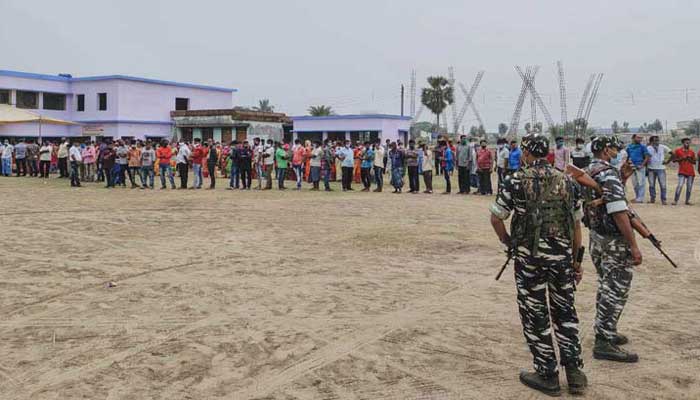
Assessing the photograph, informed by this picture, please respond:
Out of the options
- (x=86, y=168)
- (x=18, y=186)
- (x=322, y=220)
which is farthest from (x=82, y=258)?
(x=86, y=168)

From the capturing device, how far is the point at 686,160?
1523 cm

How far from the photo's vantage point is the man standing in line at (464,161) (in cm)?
1819

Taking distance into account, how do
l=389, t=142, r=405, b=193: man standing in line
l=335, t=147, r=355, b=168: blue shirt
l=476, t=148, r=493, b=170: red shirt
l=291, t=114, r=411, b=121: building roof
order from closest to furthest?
1. l=476, t=148, r=493, b=170: red shirt
2. l=389, t=142, r=405, b=193: man standing in line
3. l=335, t=147, r=355, b=168: blue shirt
4. l=291, t=114, r=411, b=121: building roof

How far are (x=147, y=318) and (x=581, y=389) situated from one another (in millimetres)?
3655

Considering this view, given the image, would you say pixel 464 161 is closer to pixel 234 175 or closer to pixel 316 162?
pixel 316 162

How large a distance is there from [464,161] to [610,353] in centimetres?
1388

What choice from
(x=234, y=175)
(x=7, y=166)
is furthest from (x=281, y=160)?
(x=7, y=166)

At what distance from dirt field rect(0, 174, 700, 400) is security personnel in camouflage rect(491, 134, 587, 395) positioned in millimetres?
243

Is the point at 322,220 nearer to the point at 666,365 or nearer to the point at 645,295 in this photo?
the point at 645,295

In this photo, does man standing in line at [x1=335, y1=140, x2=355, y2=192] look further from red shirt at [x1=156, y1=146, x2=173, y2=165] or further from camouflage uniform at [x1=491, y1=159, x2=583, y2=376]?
camouflage uniform at [x1=491, y1=159, x2=583, y2=376]

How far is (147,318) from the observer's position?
223 inches

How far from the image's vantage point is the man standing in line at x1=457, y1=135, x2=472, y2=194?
18188mm

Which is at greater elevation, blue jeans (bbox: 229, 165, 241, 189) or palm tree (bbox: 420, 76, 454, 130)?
palm tree (bbox: 420, 76, 454, 130)

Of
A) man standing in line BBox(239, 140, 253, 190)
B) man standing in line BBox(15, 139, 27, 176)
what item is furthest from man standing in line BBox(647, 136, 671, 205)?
man standing in line BBox(15, 139, 27, 176)
